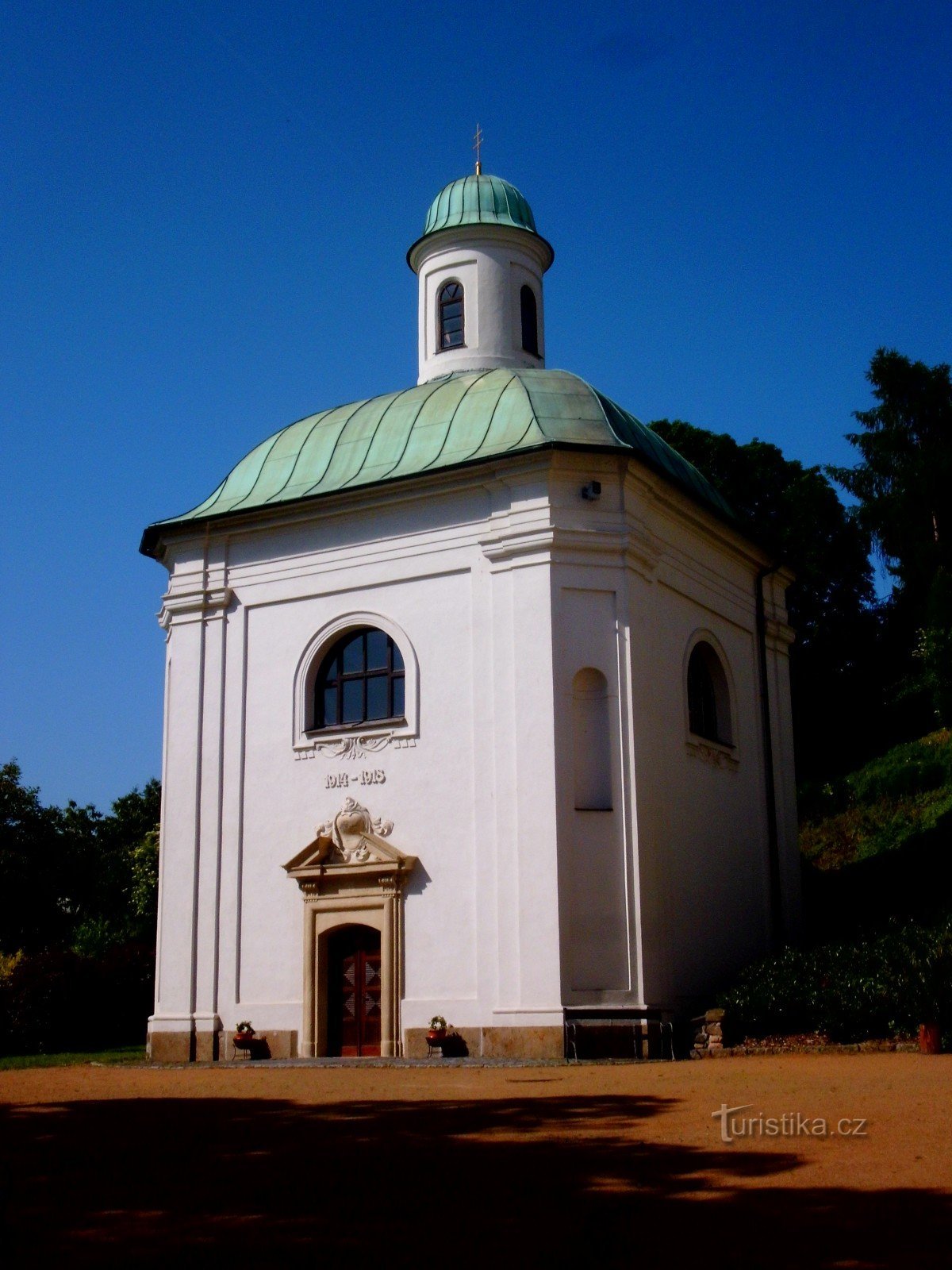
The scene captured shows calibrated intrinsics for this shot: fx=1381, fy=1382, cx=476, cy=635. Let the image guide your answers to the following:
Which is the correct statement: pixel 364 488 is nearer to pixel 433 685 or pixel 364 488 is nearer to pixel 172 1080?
pixel 433 685

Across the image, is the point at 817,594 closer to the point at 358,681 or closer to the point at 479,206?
the point at 479,206

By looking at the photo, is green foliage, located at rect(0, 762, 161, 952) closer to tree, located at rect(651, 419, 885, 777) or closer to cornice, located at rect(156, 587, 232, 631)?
cornice, located at rect(156, 587, 232, 631)

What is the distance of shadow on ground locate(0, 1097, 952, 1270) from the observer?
19.1 feet

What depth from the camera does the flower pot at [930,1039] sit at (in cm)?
1480

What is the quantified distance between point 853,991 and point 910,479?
81.5 feet

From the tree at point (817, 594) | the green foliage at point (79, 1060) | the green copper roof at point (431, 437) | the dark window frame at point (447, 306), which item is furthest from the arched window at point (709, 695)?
the tree at point (817, 594)

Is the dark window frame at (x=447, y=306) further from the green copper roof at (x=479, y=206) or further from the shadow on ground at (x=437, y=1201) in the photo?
the shadow on ground at (x=437, y=1201)

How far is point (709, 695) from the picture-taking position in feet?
→ 74.8

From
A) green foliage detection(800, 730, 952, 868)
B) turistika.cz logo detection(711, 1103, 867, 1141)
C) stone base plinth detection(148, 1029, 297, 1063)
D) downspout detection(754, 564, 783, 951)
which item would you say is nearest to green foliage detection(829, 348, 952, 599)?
green foliage detection(800, 730, 952, 868)

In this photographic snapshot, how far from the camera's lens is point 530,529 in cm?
1916

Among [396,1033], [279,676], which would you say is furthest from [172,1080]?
[279,676]

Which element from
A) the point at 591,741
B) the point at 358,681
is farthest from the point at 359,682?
the point at 591,741

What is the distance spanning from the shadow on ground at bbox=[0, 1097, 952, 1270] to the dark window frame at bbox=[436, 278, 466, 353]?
18030 millimetres

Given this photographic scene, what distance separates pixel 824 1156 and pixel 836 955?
10.5m
